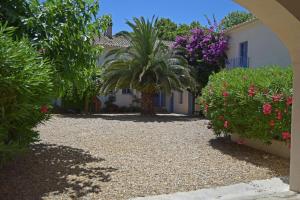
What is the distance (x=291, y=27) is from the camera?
4895mm

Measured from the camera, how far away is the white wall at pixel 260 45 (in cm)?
1611

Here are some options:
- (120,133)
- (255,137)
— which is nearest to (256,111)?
(255,137)

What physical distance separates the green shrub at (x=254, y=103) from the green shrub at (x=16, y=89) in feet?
14.6

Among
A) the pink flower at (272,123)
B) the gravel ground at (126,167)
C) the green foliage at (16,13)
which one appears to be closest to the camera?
the gravel ground at (126,167)

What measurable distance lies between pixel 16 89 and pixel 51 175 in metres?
1.94

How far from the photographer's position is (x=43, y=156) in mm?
7262

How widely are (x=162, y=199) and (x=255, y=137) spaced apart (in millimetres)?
3728

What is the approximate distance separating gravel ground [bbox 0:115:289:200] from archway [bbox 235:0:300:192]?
1.17 meters

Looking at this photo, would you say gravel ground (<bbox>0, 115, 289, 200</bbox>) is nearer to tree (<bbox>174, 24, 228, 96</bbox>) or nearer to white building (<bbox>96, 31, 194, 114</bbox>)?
tree (<bbox>174, 24, 228, 96</bbox>)

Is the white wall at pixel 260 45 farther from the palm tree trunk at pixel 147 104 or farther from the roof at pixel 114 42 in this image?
the roof at pixel 114 42

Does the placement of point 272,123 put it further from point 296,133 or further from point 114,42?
point 114,42

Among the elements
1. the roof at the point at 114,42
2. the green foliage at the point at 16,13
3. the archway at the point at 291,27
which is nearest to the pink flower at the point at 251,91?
the archway at the point at 291,27

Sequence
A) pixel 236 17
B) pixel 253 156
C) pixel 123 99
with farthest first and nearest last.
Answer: pixel 236 17, pixel 123 99, pixel 253 156

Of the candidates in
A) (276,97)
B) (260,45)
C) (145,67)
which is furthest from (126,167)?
(260,45)
